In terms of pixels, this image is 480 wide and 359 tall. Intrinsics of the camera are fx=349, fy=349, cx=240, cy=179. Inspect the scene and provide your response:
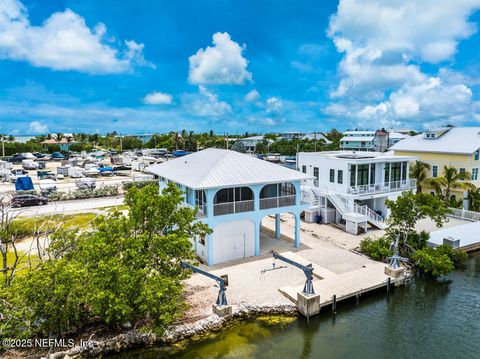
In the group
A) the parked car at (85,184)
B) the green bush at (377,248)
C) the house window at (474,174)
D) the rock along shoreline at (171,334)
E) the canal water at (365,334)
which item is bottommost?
the canal water at (365,334)

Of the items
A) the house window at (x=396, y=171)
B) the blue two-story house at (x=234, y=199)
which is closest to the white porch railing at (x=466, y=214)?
the house window at (x=396, y=171)

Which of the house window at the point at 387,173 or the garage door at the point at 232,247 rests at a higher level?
the house window at the point at 387,173

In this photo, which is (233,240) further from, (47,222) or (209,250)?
(47,222)

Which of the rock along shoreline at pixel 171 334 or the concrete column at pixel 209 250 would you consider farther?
the concrete column at pixel 209 250

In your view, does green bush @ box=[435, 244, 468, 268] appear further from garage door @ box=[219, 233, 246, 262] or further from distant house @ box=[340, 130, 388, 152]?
distant house @ box=[340, 130, 388, 152]

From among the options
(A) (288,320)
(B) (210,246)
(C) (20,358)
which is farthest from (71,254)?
(A) (288,320)

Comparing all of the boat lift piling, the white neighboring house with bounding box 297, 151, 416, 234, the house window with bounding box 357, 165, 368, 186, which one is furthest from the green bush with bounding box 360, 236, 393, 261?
the boat lift piling

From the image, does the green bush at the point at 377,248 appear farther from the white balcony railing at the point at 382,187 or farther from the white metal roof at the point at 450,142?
the white metal roof at the point at 450,142
